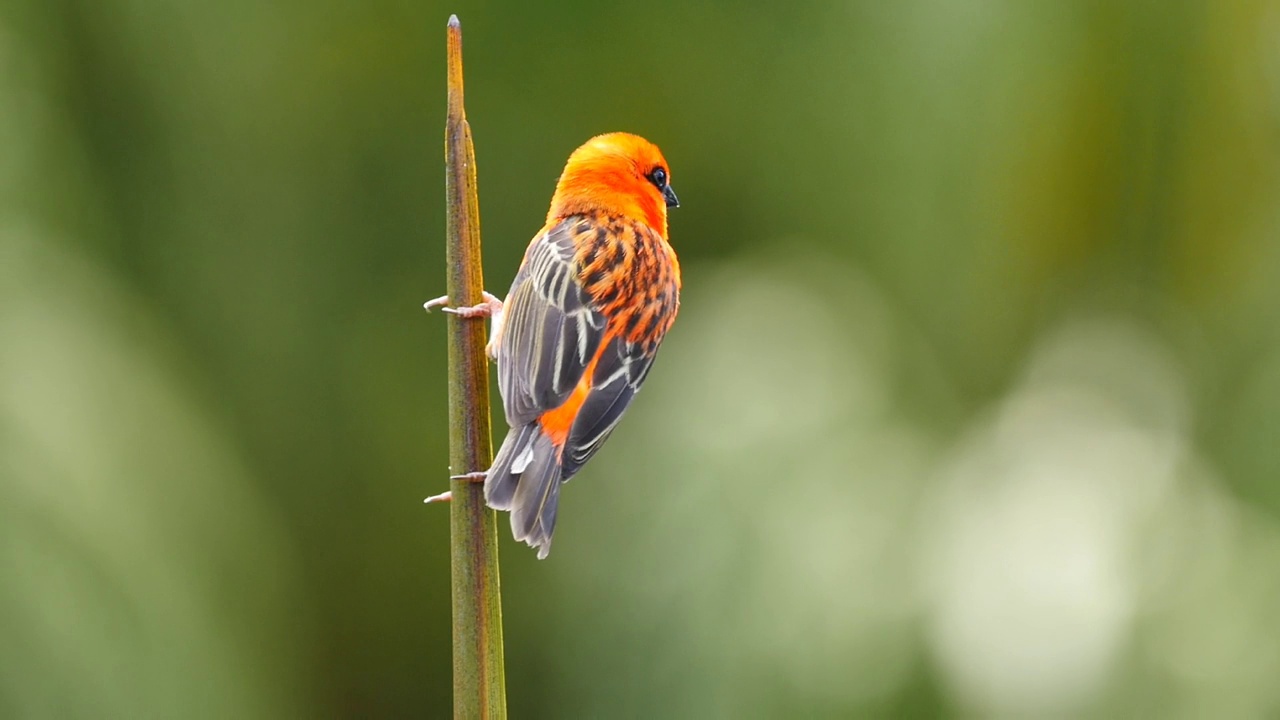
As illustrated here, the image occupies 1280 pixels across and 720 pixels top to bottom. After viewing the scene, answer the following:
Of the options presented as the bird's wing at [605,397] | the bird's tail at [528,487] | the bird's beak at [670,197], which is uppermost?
the bird's beak at [670,197]

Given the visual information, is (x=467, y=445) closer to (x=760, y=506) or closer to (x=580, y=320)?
(x=580, y=320)

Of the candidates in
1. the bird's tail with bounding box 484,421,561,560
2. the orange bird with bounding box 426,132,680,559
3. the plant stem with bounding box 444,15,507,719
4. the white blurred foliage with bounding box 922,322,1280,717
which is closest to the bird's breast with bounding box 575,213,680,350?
the orange bird with bounding box 426,132,680,559

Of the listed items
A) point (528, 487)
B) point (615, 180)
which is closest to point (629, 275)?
point (615, 180)

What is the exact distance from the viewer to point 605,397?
1.93 meters

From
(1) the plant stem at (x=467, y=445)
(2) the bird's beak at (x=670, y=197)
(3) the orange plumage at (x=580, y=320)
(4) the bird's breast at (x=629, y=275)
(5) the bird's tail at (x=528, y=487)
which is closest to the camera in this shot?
(1) the plant stem at (x=467, y=445)

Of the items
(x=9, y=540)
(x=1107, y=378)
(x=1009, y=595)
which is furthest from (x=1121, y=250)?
(x=9, y=540)

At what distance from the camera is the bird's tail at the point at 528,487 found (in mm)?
1602

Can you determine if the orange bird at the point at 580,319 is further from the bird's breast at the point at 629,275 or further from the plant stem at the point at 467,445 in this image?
the plant stem at the point at 467,445

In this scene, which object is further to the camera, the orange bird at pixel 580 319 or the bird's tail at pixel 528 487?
the orange bird at pixel 580 319

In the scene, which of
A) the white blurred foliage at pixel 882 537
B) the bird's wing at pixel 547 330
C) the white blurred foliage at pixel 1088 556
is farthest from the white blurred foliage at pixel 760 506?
the bird's wing at pixel 547 330

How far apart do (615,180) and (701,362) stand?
1.96ft

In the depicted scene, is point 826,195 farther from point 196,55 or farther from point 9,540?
point 9,540

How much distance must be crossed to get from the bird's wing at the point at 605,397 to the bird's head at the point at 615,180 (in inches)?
11.6

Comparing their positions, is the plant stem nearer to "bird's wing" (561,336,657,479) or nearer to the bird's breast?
"bird's wing" (561,336,657,479)
